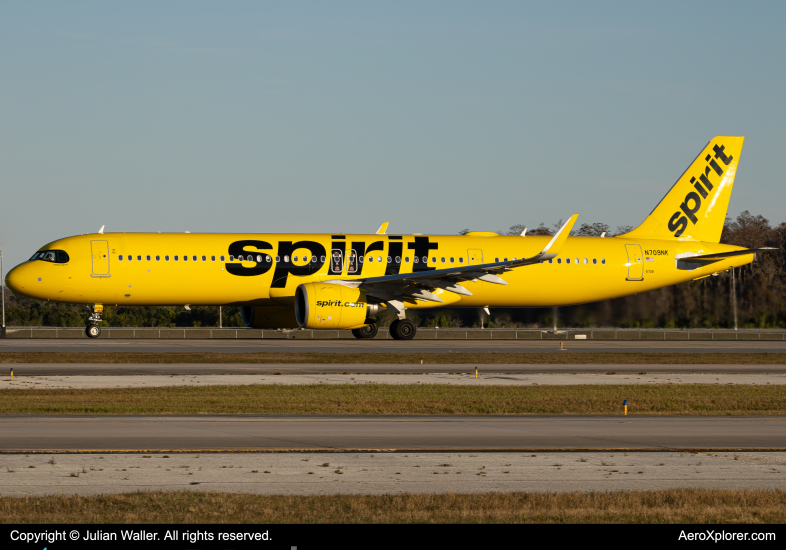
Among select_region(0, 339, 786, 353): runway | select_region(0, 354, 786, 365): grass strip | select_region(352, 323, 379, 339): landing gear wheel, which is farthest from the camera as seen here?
select_region(352, 323, 379, 339): landing gear wheel

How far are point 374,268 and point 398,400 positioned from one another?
78.5 ft

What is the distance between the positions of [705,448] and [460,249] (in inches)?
1276

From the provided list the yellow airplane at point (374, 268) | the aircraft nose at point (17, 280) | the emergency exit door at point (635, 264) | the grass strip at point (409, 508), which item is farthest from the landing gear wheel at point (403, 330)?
the grass strip at point (409, 508)

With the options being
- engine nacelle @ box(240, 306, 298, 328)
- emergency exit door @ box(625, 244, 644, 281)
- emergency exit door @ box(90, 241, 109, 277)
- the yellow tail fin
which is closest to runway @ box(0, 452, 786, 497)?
emergency exit door @ box(90, 241, 109, 277)

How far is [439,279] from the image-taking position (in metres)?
44.0

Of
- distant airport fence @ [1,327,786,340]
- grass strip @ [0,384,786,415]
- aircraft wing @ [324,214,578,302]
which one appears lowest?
grass strip @ [0,384,786,415]

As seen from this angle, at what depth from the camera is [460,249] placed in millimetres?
47531

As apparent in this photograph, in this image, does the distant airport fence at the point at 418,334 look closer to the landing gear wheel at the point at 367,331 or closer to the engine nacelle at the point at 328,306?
the landing gear wheel at the point at 367,331

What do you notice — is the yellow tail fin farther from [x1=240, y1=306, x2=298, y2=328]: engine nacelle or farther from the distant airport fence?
[x1=240, y1=306, x2=298, y2=328]: engine nacelle

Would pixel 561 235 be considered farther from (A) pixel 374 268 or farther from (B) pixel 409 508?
(B) pixel 409 508

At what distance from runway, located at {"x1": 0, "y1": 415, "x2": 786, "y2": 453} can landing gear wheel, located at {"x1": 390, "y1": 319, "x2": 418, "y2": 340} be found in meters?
26.5

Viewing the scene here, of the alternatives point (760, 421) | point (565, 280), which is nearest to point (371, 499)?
point (760, 421)

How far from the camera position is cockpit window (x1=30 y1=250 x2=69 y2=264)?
43188 millimetres

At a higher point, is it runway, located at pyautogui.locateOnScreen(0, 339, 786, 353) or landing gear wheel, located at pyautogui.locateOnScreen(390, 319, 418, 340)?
landing gear wheel, located at pyautogui.locateOnScreen(390, 319, 418, 340)
